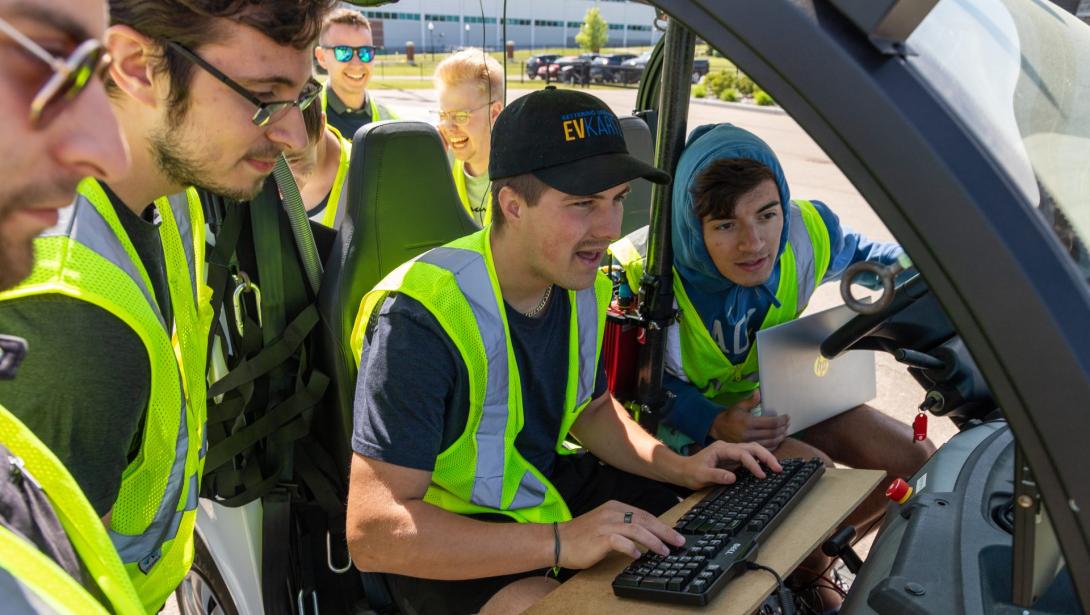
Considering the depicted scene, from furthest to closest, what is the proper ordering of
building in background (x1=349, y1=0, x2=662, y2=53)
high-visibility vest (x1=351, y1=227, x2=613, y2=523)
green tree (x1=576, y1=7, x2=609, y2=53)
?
green tree (x1=576, y1=7, x2=609, y2=53) < building in background (x1=349, y1=0, x2=662, y2=53) < high-visibility vest (x1=351, y1=227, x2=613, y2=523)

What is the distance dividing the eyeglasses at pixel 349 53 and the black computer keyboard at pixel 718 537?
350cm

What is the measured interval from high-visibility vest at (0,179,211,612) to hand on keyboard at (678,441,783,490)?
1.04 metres

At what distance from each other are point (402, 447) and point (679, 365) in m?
1.03

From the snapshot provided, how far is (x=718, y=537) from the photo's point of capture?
5.45 feet

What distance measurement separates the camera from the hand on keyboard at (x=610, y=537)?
5.37ft

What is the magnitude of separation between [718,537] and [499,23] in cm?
146

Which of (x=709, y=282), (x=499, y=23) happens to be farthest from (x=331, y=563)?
(x=499, y=23)

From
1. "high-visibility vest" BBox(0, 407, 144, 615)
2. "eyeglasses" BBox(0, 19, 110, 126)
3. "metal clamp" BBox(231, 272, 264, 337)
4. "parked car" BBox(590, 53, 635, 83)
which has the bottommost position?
"parked car" BBox(590, 53, 635, 83)

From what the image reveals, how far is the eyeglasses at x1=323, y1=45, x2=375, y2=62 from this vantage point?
15.6 ft

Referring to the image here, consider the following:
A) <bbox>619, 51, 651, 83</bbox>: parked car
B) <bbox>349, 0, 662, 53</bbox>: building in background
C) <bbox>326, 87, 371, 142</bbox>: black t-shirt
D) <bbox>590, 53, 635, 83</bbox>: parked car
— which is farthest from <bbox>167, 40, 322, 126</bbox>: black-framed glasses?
<bbox>619, 51, 651, 83</bbox>: parked car

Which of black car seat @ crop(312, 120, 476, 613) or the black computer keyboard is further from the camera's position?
black car seat @ crop(312, 120, 476, 613)

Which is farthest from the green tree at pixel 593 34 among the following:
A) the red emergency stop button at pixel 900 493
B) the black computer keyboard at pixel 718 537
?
the red emergency stop button at pixel 900 493

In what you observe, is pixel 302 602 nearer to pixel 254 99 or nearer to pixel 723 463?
pixel 723 463

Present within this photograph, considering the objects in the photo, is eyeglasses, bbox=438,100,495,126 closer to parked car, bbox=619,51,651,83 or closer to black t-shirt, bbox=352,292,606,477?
black t-shirt, bbox=352,292,606,477
